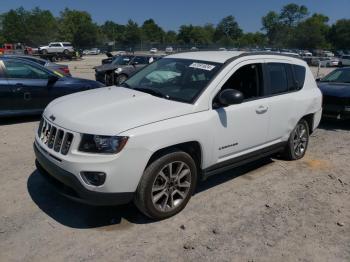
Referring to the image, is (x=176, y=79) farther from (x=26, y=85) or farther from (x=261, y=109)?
(x=26, y=85)

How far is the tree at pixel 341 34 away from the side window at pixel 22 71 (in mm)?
92870

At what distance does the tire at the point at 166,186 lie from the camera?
3797mm

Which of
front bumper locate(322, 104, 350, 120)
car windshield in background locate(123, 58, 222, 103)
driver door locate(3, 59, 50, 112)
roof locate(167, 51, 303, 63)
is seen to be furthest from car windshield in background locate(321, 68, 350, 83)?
driver door locate(3, 59, 50, 112)

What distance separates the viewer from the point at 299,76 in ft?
19.8

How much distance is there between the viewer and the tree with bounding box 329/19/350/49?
88.8 meters

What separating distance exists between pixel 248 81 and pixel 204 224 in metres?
2.02

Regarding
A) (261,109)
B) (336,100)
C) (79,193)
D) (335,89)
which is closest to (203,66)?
(261,109)

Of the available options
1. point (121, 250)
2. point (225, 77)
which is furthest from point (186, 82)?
point (121, 250)

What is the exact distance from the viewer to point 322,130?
8672 millimetres

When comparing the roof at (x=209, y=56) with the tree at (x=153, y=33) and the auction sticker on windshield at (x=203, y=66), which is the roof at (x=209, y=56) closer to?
the auction sticker on windshield at (x=203, y=66)

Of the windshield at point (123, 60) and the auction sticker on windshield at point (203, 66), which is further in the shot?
the windshield at point (123, 60)

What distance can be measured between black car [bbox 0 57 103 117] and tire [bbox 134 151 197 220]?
17.2 ft

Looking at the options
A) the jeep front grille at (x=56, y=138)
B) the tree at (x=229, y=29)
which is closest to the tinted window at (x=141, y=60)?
the jeep front grille at (x=56, y=138)

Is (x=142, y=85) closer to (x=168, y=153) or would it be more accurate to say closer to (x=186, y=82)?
A: (x=186, y=82)
